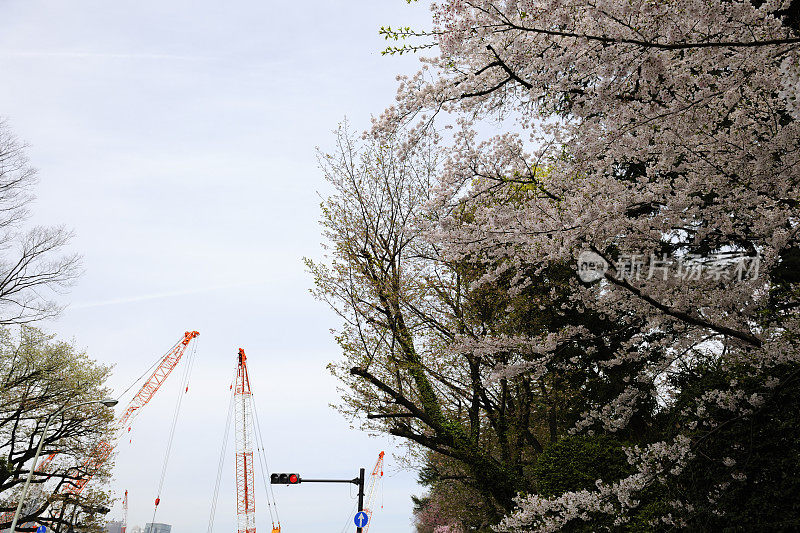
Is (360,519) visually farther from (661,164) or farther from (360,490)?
(661,164)

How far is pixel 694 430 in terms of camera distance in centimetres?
728

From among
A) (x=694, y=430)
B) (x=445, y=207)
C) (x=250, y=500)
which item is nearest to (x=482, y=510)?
(x=694, y=430)

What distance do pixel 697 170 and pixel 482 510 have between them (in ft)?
49.2

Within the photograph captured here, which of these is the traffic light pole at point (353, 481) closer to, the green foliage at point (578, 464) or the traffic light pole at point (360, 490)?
the traffic light pole at point (360, 490)

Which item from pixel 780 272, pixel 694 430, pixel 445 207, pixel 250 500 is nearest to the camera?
pixel 694 430

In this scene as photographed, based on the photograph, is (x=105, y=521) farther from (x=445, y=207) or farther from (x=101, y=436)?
(x=445, y=207)
